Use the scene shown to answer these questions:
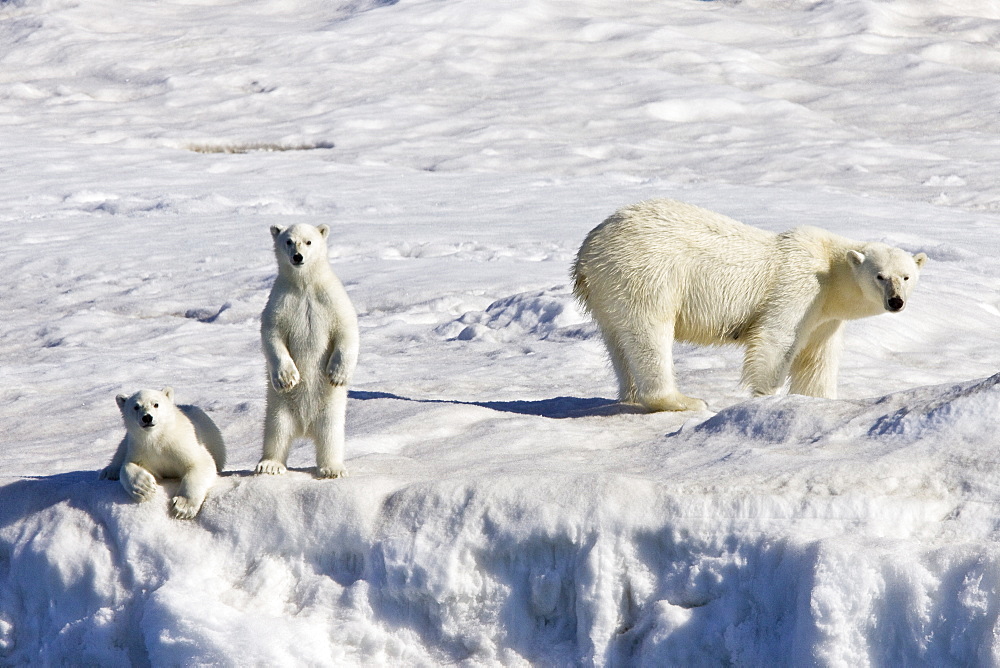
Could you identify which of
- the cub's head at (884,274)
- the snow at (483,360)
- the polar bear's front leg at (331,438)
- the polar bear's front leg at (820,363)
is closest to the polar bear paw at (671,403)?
the snow at (483,360)

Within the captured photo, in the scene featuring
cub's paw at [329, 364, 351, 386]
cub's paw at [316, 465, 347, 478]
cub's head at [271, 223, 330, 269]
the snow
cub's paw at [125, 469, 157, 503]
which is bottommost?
the snow

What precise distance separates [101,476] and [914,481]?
131 inches

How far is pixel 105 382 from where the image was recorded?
8.34m

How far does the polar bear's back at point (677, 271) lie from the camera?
6.40 meters

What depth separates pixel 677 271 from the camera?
6453 millimetres

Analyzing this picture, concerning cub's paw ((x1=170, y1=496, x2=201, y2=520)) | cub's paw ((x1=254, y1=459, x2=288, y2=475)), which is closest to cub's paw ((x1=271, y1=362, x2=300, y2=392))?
cub's paw ((x1=254, y1=459, x2=288, y2=475))

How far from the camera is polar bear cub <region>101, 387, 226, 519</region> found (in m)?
4.31

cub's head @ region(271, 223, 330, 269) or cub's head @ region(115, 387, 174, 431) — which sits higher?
cub's head @ region(271, 223, 330, 269)

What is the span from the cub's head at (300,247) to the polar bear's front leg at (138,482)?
1.02 metres

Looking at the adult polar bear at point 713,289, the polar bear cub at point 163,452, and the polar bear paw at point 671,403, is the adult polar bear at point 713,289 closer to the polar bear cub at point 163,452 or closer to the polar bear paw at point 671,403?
the polar bear paw at point 671,403

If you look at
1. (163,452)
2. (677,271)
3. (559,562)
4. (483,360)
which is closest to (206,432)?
(163,452)

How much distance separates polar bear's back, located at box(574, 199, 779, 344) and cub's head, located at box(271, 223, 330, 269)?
86.0 inches

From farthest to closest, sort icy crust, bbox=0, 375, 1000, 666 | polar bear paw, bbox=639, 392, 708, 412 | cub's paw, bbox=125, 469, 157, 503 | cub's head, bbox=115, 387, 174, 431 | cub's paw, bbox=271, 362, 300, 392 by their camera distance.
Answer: polar bear paw, bbox=639, 392, 708, 412
cub's paw, bbox=271, 362, 300, 392
cub's paw, bbox=125, 469, 157, 503
cub's head, bbox=115, 387, 174, 431
icy crust, bbox=0, 375, 1000, 666

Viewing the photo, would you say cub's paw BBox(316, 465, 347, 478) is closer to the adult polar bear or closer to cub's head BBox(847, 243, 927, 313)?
the adult polar bear
